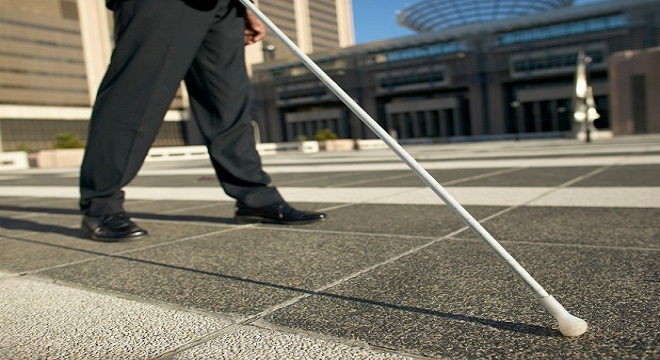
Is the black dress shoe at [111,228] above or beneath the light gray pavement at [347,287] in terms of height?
above

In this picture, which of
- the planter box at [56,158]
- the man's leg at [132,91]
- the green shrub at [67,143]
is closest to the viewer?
the man's leg at [132,91]

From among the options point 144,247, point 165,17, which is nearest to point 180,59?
point 165,17

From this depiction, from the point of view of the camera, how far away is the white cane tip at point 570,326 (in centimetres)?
110

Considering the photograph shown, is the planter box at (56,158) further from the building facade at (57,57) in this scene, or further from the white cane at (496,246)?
the building facade at (57,57)

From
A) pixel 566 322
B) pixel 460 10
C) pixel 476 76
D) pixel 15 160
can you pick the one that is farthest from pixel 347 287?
pixel 460 10

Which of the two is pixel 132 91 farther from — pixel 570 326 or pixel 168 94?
pixel 570 326

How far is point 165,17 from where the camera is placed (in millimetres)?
2568

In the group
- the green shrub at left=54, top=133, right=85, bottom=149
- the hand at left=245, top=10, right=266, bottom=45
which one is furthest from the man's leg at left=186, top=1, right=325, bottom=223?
the green shrub at left=54, top=133, right=85, bottom=149

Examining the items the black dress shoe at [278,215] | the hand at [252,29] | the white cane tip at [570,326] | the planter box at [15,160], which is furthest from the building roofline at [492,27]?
the white cane tip at [570,326]

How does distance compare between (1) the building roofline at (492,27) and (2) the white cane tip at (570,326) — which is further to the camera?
(1) the building roofline at (492,27)

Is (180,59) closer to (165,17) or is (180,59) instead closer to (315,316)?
(165,17)

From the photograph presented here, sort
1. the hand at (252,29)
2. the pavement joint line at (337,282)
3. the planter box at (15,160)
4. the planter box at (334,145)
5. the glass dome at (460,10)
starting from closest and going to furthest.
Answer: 1. the pavement joint line at (337,282)
2. the hand at (252,29)
3. the planter box at (15,160)
4. the planter box at (334,145)
5. the glass dome at (460,10)

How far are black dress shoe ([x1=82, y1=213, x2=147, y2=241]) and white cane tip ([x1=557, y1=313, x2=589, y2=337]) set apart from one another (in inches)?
86.3

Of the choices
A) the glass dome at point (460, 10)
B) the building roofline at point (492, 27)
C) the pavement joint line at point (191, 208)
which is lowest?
the pavement joint line at point (191, 208)
